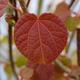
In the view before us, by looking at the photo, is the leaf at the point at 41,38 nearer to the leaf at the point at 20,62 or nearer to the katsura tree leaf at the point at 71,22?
the katsura tree leaf at the point at 71,22

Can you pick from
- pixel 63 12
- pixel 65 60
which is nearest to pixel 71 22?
pixel 63 12

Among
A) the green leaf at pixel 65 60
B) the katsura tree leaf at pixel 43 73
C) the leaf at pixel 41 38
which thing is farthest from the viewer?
the green leaf at pixel 65 60

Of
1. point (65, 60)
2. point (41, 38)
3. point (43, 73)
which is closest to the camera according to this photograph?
point (41, 38)

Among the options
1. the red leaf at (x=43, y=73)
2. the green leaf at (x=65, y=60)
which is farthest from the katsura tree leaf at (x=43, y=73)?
the green leaf at (x=65, y=60)

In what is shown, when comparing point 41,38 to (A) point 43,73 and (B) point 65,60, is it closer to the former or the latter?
(A) point 43,73

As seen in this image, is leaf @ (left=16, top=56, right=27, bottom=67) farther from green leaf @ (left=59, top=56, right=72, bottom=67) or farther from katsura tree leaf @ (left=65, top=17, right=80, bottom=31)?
katsura tree leaf @ (left=65, top=17, right=80, bottom=31)

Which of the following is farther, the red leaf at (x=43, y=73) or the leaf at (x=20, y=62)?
the leaf at (x=20, y=62)

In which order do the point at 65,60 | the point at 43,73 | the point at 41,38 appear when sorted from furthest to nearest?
the point at 65,60 < the point at 43,73 < the point at 41,38

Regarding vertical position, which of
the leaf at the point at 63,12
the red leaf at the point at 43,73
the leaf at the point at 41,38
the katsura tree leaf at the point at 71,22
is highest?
the leaf at the point at 63,12
